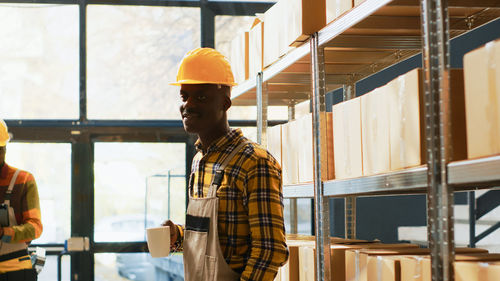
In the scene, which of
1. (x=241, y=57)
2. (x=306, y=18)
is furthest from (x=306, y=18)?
(x=241, y=57)

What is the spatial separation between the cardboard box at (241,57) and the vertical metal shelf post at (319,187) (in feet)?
4.33

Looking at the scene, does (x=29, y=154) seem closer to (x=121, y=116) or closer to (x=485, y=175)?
(x=121, y=116)

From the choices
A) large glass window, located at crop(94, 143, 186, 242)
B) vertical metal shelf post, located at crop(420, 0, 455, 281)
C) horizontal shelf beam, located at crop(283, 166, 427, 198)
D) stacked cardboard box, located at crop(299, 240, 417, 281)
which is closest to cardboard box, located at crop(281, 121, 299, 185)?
horizontal shelf beam, located at crop(283, 166, 427, 198)

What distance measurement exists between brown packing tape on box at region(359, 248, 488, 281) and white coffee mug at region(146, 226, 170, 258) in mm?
715

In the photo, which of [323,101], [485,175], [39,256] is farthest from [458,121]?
[39,256]

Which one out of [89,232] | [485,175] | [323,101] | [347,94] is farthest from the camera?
[89,232]

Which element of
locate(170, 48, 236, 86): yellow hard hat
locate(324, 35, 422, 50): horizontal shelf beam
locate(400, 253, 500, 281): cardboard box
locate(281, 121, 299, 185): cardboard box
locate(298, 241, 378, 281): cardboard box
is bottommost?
locate(298, 241, 378, 281): cardboard box

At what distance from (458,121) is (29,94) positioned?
15.3ft

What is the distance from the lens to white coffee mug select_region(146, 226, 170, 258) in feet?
7.11

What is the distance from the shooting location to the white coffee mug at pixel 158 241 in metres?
2.17

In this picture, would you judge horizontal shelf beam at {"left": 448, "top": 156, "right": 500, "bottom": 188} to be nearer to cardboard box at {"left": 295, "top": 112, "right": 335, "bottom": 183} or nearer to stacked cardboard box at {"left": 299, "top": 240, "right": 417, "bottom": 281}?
stacked cardboard box at {"left": 299, "top": 240, "right": 417, "bottom": 281}

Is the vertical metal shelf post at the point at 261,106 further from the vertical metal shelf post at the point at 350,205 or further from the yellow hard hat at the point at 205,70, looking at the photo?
the yellow hard hat at the point at 205,70

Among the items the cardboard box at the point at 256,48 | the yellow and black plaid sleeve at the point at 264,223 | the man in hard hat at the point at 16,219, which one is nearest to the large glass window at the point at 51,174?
the man in hard hat at the point at 16,219

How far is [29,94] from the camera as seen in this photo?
223 inches
